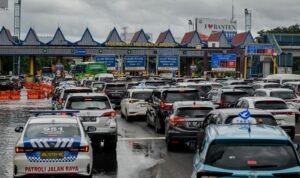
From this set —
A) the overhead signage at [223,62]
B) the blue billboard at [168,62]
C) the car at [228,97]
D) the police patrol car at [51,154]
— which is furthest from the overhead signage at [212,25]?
the police patrol car at [51,154]

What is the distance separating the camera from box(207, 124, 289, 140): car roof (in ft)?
27.9

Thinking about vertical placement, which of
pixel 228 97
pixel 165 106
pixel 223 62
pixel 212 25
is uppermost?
pixel 212 25

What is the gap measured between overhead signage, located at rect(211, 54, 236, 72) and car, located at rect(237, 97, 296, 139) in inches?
1887

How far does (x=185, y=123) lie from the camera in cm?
1873

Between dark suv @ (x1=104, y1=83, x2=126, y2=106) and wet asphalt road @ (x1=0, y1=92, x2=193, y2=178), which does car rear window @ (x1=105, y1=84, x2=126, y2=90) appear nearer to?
dark suv @ (x1=104, y1=83, x2=126, y2=106)

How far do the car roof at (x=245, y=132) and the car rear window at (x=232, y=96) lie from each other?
1770cm

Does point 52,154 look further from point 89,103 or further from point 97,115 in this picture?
point 89,103

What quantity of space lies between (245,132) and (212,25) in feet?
552

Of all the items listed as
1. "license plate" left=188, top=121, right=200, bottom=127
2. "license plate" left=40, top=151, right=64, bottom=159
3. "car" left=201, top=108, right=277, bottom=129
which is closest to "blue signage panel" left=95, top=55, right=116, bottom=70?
"license plate" left=188, top=121, right=200, bottom=127

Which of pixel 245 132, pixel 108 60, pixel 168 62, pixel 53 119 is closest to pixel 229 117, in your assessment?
pixel 53 119

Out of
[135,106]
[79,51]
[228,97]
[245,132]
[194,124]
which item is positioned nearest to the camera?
[245,132]

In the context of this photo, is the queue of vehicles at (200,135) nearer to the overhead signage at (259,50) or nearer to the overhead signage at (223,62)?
the overhead signage at (259,50)

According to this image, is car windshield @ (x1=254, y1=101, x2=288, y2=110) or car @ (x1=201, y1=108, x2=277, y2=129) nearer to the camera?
car @ (x1=201, y1=108, x2=277, y2=129)

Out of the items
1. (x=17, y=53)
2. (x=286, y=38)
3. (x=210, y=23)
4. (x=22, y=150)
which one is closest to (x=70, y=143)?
(x=22, y=150)
